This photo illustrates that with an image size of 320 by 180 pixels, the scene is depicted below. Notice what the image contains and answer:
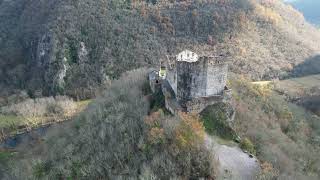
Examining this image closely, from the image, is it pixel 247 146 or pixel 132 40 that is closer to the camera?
pixel 247 146

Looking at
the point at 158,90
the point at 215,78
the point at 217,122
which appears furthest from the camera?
the point at 158,90

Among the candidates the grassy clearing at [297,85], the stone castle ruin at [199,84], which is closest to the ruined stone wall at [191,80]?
the stone castle ruin at [199,84]

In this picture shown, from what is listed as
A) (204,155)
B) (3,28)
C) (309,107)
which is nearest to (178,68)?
(204,155)

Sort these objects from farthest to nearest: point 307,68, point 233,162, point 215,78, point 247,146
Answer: point 307,68 → point 215,78 → point 247,146 → point 233,162

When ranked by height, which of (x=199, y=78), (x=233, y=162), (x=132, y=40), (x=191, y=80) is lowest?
(x=233, y=162)

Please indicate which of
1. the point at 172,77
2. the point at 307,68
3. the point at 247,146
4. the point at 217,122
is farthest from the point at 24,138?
the point at 307,68

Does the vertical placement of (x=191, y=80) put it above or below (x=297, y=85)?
above

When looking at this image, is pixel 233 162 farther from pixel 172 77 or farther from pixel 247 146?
pixel 172 77
